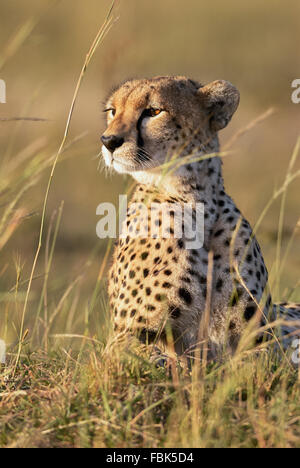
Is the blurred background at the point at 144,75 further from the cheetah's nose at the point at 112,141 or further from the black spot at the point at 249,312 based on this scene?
the black spot at the point at 249,312

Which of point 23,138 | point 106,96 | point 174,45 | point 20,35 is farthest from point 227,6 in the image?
point 20,35

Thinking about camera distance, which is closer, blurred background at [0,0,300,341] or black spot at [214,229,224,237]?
black spot at [214,229,224,237]

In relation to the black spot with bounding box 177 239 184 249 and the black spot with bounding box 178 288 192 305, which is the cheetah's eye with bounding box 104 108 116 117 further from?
the black spot with bounding box 178 288 192 305

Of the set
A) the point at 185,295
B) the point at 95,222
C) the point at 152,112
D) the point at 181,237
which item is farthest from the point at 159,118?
the point at 95,222

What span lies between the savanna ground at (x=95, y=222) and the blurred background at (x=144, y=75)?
33 millimetres

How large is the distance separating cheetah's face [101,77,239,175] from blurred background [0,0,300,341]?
41 centimetres

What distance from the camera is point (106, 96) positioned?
3.49 m

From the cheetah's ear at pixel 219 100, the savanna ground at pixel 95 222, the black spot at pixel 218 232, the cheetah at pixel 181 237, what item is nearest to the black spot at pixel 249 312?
the cheetah at pixel 181 237

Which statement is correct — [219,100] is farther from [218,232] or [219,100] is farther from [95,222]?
[95,222]

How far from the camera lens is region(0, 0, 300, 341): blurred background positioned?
7.46 metres

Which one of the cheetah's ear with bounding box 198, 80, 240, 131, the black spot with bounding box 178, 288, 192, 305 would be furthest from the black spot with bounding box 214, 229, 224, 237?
the cheetah's ear with bounding box 198, 80, 240, 131

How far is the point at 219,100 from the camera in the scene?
3209 mm

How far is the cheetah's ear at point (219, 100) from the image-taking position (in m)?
3.20

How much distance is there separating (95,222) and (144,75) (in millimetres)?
3203
